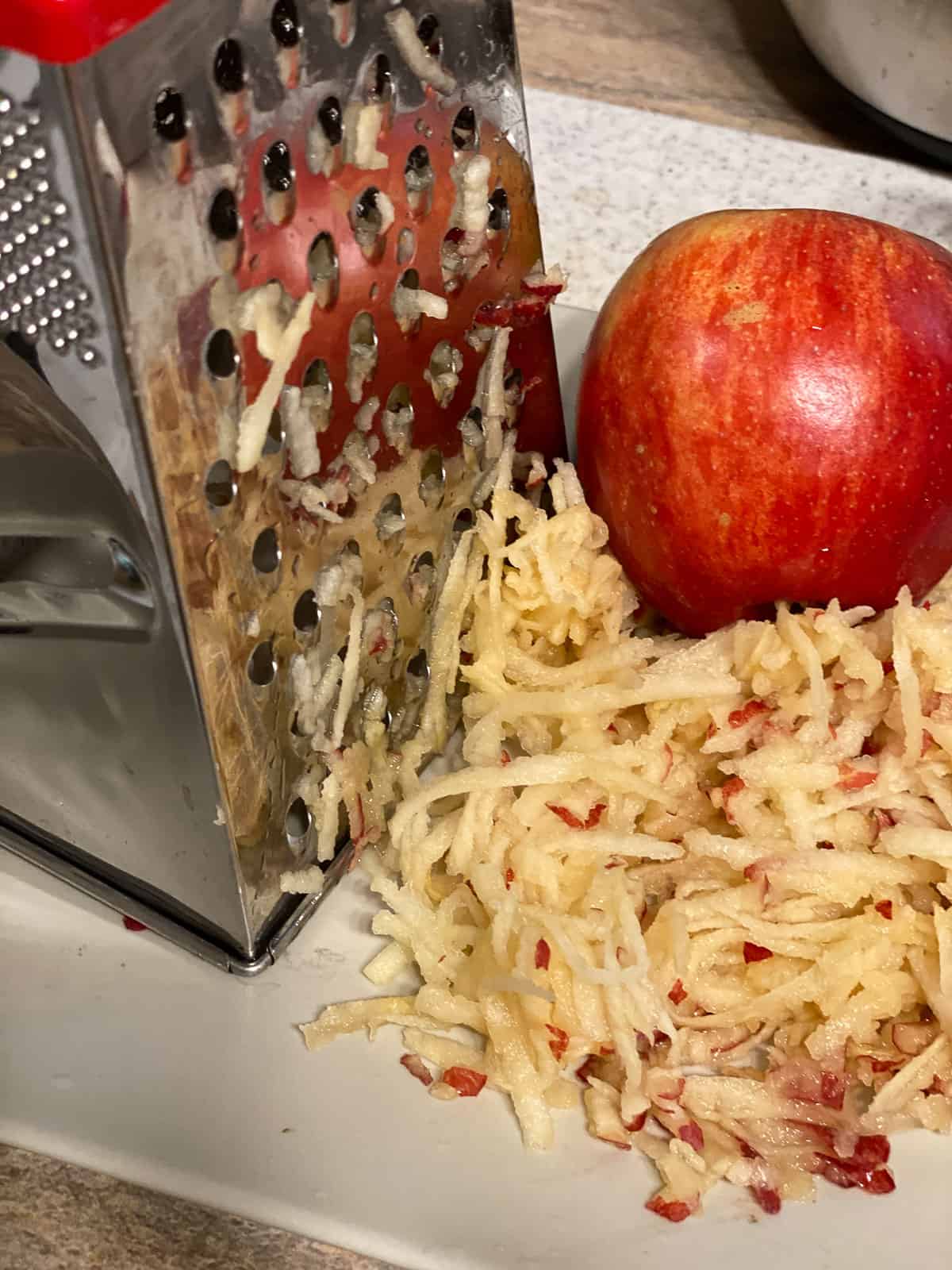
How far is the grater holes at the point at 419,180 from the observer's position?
587 mm

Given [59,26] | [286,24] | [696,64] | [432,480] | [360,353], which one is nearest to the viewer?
[59,26]

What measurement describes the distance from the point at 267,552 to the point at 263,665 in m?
0.06

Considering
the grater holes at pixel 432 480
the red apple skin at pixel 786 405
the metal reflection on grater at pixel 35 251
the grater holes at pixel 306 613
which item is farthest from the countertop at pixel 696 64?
the metal reflection on grater at pixel 35 251

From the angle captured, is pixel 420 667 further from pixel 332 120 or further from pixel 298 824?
pixel 332 120

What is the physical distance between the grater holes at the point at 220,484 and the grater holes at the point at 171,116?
13 centimetres

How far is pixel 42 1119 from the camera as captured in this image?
568 mm

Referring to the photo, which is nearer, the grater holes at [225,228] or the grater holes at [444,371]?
the grater holes at [225,228]

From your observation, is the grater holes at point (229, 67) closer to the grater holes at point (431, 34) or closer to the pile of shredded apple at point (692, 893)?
the grater holes at point (431, 34)

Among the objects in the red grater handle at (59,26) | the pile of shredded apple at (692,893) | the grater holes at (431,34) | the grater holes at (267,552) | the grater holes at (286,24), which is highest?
the red grater handle at (59,26)

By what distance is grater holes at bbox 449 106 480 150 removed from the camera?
24.1 inches

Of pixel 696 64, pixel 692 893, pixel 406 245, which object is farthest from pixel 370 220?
pixel 696 64

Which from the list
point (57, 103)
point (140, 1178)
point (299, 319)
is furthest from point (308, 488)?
point (140, 1178)

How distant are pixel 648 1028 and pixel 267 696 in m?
0.25

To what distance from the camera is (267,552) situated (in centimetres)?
57
